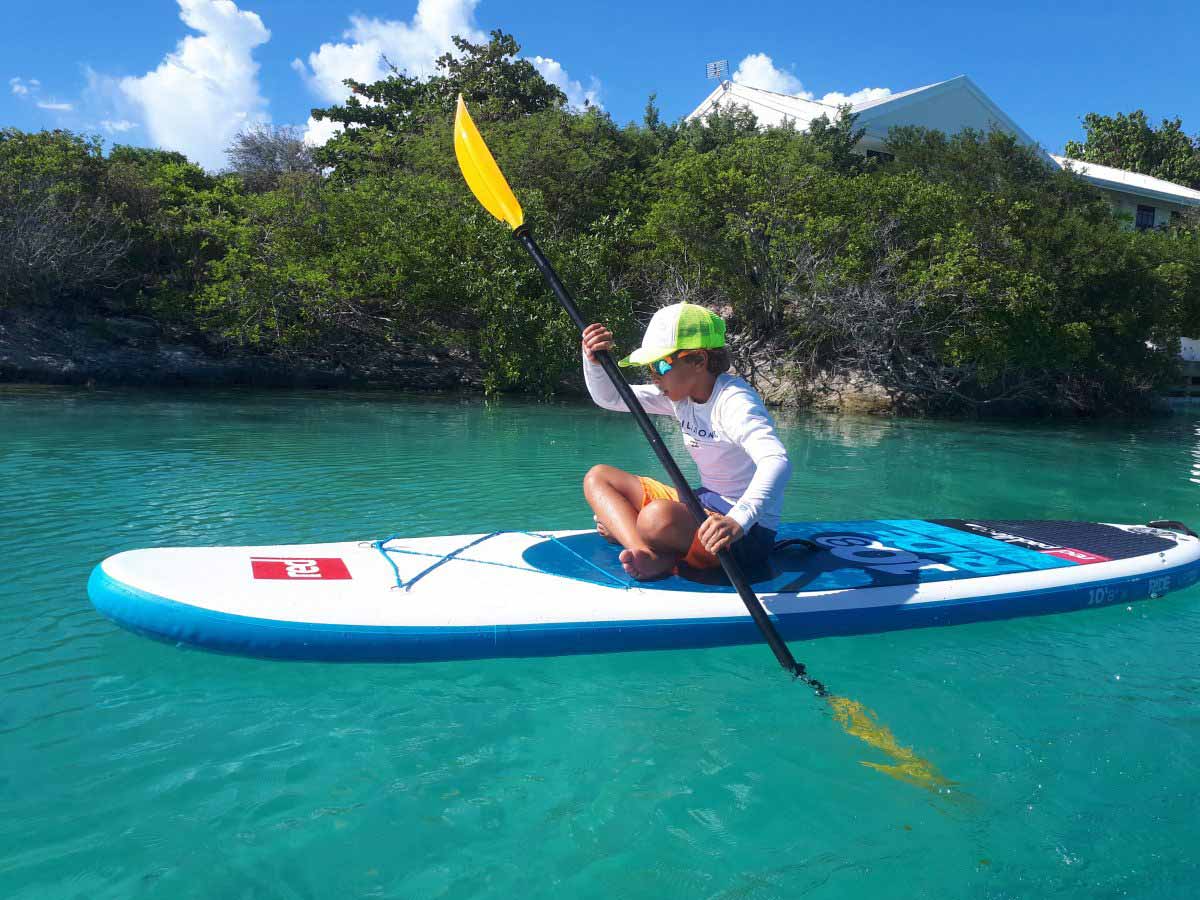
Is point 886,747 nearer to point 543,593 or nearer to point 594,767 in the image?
point 594,767

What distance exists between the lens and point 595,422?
42.3ft

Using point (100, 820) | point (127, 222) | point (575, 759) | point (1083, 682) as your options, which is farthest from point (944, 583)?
point (127, 222)

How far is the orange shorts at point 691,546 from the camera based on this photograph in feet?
11.9

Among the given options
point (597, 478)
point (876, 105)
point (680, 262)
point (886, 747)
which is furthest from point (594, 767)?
point (876, 105)

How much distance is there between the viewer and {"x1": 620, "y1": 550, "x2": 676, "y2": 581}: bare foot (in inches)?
140

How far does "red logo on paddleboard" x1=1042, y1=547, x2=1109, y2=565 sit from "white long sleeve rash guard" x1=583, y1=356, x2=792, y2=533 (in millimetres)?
1801

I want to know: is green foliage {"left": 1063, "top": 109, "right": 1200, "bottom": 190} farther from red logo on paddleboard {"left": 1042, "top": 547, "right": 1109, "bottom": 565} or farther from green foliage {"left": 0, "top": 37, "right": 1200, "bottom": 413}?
red logo on paddleboard {"left": 1042, "top": 547, "right": 1109, "bottom": 565}

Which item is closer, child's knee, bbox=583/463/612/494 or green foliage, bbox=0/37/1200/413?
child's knee, bbox=583/463/612/494

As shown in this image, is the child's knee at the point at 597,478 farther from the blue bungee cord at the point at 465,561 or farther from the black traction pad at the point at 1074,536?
the black traction pad at the point at 1074,536

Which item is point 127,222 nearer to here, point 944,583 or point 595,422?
point 595,422

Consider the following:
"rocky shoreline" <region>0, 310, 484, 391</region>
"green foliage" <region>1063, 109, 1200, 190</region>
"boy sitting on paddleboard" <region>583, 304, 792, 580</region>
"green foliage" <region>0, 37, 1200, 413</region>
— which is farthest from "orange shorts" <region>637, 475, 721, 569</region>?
"green foliage" <region>1063, 109, 1200, 190</region>

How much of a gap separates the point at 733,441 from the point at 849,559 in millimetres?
1099

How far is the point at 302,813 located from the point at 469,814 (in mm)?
470

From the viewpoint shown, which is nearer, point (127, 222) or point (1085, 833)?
point (1085, 833)
